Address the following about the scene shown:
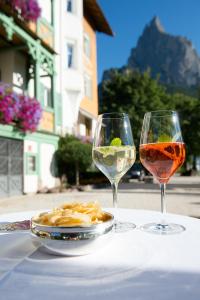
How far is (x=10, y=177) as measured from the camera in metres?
12.0

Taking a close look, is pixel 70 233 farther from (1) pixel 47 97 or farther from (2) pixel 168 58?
(2) pixel 168 58

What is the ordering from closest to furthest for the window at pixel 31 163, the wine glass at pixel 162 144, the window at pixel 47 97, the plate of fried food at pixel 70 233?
the plate of fried food at pixel 70 233
the wine glass at pixel 162 144
the window at pixel 31 163
the window at pixel 47 97

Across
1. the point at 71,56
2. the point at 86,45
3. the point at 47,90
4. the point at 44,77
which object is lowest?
the point at 47,90

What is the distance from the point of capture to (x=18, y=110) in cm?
1044

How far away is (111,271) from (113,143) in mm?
728

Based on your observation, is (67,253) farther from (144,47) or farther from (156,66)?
(144,47)

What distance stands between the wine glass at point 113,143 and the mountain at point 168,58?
118555mm

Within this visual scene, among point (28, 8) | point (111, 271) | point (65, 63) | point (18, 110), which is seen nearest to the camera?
point (111, 271)

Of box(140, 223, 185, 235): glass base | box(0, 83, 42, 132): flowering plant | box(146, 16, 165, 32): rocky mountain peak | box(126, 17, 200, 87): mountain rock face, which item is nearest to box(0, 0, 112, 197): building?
box(0, 83, 42, 132): flowering plant

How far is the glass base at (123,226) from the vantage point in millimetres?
1318

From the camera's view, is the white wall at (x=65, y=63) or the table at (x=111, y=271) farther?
Answer: the white wall at (x=65, y=63)

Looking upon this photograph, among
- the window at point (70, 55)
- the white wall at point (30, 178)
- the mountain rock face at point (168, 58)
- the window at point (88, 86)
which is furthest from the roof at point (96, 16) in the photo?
the mountain rock face at point (168, 58)

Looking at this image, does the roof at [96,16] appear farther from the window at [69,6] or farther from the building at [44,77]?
the window at [69,6]

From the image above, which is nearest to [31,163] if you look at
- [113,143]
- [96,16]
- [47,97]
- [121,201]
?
[47,97]
